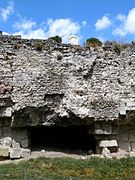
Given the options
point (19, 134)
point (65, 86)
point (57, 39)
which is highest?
point (57, 39)

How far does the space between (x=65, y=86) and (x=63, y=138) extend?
14.7ft

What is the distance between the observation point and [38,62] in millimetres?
16203

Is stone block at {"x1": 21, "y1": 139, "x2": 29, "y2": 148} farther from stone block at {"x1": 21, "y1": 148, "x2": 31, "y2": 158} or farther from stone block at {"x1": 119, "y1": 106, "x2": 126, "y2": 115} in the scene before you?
stone block at {"x1": 119, "y1": 106, "x2": 126, "y2": 115}

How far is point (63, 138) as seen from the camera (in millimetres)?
19734

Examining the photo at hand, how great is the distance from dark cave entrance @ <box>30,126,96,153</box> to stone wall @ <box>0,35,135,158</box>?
172 centimetres

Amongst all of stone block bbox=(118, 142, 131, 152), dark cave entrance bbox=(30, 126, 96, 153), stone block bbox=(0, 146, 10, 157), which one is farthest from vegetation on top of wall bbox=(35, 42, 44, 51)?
stone block bbox=(118, 142, 131, 152)

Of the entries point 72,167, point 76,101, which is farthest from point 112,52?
point 72,167

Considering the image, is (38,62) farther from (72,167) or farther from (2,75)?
(72,167)

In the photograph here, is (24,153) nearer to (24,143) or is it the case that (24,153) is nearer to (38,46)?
(24,143)

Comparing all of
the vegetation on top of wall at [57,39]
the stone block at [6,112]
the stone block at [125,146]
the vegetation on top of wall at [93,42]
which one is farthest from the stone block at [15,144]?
the vegetation on top of wall at [93,42]

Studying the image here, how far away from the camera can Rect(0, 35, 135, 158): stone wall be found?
627 inches

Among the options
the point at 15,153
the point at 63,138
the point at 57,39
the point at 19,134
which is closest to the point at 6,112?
the point at 19,134

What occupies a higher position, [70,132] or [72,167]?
[70,132]

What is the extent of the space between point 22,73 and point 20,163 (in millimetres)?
3820
